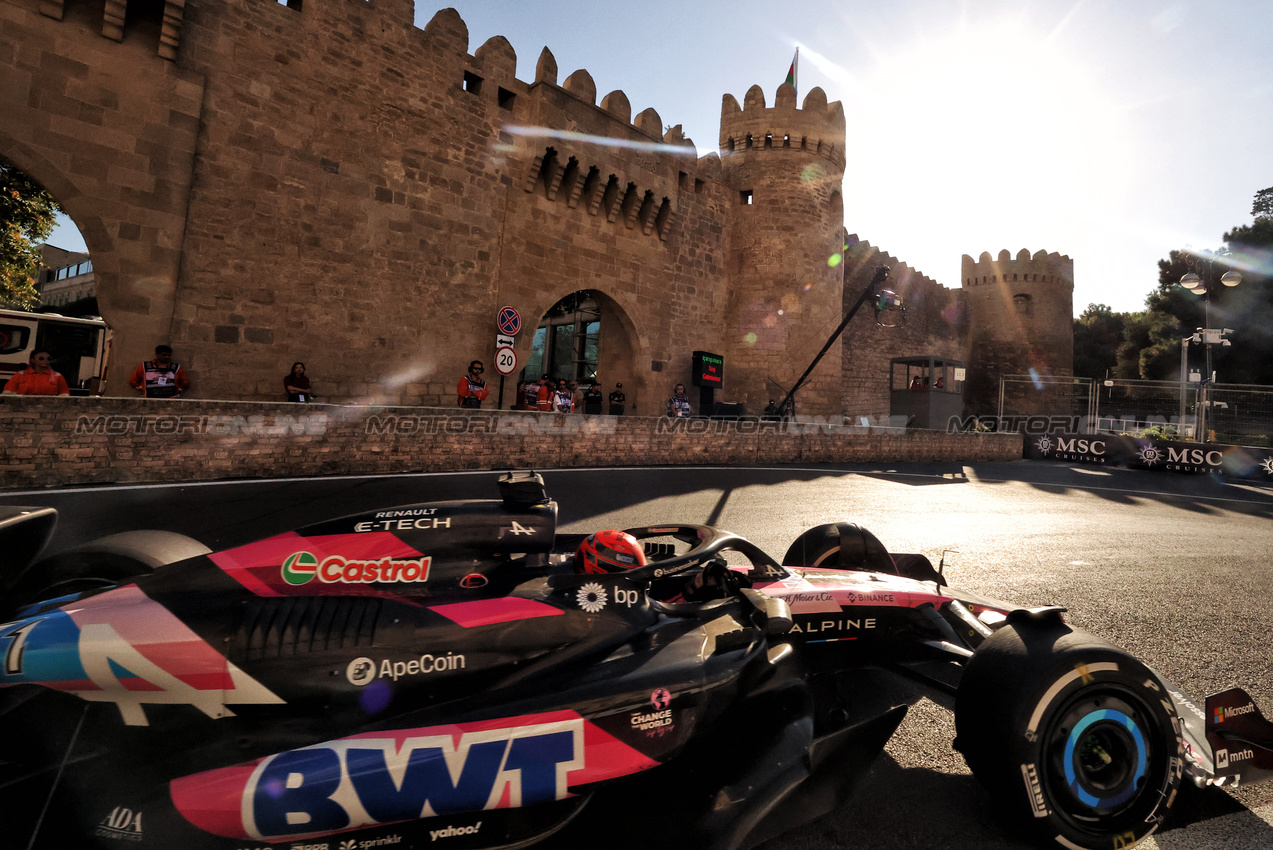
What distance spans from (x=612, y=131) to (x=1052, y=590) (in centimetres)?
1759

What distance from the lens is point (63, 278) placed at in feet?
159

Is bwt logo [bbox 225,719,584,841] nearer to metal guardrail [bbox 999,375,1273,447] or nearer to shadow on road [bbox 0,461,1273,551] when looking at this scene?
shadow on road [bbox 0,461,1273,551]

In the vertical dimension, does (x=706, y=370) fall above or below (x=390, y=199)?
below

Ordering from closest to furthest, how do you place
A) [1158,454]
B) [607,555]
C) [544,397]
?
[607,555] → [544,397] → [1158,454]

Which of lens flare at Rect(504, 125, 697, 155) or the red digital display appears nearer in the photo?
lens flare at Rect(504, 125, 697, 155)

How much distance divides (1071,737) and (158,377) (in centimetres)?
1283

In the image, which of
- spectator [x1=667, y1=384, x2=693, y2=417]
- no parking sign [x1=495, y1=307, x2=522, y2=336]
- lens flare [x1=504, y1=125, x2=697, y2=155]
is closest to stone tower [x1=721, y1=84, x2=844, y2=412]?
lens flare [x1=504, y1=125, x2=697, y2=155]

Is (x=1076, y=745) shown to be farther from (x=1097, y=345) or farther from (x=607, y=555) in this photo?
(x=1097, y=345)

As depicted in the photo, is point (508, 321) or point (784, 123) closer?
point (508, 321)

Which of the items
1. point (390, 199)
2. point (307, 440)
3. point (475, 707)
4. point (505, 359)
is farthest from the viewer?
point (390, 199)

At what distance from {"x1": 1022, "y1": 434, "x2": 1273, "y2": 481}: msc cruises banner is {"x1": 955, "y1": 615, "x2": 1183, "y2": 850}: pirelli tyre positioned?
66.4ft

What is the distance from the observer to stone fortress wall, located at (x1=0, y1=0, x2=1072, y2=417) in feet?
34.3

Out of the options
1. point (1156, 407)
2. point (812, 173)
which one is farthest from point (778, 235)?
point (1156, 407)

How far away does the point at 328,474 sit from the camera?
8.33 m
